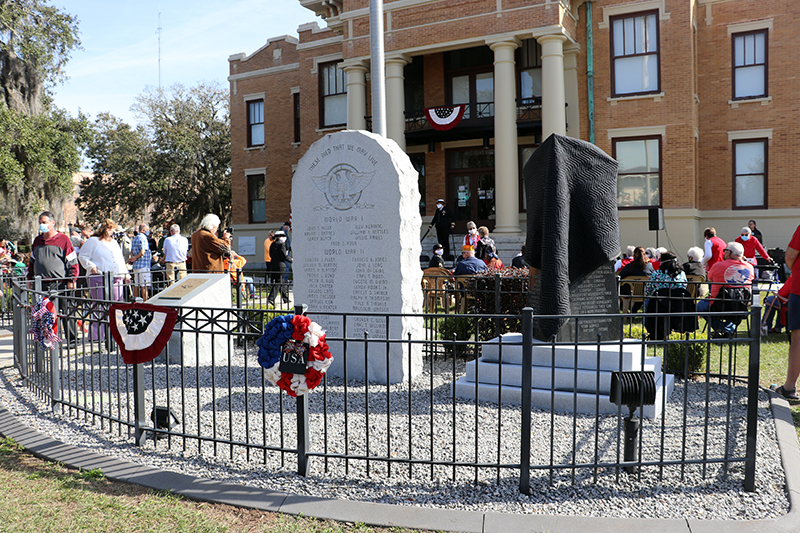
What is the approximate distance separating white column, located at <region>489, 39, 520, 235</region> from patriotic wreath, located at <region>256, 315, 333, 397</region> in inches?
606

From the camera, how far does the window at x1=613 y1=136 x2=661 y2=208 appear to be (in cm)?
1923

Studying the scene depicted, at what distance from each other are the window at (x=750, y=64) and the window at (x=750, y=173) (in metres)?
1.62

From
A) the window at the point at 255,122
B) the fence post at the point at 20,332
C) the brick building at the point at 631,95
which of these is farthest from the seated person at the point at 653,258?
the window at the point at 255,122

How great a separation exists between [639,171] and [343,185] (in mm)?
15081

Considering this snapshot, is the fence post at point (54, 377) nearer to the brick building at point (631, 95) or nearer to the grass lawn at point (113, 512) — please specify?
the grass lawn at point (113, 512)

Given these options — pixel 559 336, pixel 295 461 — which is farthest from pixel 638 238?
pixel 295 461

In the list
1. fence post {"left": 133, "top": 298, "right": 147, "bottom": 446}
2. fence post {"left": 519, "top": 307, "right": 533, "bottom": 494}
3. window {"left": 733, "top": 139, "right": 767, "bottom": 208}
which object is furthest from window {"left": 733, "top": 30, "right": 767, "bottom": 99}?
fence post {"left": 133, "top": 298, "right": 147, "bottom": 446}

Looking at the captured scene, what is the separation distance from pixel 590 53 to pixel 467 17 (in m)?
4.26

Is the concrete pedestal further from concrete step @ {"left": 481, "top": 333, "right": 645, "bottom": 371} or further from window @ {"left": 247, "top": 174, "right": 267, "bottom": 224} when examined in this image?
window @ {"left": 247, "top": 174, "right": 267, "bottom": 224}

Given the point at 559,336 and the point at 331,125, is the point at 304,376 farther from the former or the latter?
the point at 331,125

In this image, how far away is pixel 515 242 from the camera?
60.4ft

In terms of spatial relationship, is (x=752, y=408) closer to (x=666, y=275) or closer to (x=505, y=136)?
(x=666, y=275)

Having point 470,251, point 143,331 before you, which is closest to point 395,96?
point 470,251

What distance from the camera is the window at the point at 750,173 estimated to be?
63.4ft
